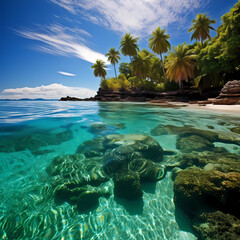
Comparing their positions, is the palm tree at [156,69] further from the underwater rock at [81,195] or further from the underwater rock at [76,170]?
the underwater rock at [81,195]

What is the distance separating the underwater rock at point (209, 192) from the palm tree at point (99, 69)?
51.1 meters

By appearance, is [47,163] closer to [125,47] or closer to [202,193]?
[202,193]

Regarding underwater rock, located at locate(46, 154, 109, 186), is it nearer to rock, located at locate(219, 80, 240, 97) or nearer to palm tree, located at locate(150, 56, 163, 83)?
rock, located at locate(219, 80, 240, 97)

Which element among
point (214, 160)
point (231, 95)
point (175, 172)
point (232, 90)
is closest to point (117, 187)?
point (175, 172)

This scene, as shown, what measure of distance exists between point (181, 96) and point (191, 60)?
7912mm

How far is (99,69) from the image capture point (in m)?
48.2

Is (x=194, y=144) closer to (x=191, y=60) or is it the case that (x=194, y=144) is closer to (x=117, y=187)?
(x=117, y=187)

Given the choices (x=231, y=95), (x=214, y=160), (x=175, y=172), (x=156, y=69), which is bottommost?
(x=175, y=172)

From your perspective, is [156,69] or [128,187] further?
[156,69]

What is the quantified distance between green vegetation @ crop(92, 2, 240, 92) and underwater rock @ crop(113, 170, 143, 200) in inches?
884

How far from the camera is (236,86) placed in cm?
1448

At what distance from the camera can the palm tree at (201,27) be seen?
3076 cm

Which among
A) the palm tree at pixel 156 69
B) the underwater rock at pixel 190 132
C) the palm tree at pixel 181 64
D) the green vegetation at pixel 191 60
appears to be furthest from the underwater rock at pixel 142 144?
the palm tree at pixel 156 69

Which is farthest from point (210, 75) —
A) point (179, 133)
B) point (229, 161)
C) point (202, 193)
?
point (202, 193)
